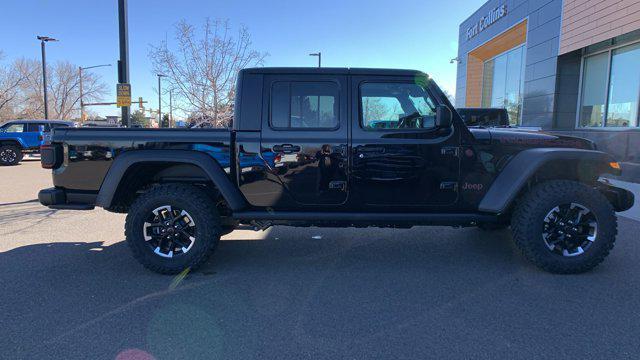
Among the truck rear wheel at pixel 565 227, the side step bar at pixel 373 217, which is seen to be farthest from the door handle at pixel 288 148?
the truck rear wheel at pixel 565 227

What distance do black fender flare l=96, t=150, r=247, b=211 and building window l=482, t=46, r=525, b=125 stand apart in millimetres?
15999

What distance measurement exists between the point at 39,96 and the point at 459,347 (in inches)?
2526

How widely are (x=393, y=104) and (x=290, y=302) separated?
210 centimetres

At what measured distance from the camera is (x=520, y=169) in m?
4.02

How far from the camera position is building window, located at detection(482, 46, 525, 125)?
1778 cm

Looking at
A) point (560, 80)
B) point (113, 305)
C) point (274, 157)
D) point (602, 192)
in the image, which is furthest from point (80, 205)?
point (560, 80)

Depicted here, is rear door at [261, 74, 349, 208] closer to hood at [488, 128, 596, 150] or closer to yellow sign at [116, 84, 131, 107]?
hood at [488, 128, 596, 150]

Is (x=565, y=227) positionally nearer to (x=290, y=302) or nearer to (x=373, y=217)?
(x=373, y=217)

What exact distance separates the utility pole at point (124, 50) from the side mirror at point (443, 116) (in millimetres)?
7810

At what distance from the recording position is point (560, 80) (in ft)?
46.4

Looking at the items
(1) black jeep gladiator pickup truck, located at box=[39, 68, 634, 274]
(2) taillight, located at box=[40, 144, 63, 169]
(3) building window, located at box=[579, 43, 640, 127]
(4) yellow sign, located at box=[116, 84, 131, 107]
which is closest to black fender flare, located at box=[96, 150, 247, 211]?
(1) black jeep gladiator pickup truck, located at box=[39, 68, 634, 274]

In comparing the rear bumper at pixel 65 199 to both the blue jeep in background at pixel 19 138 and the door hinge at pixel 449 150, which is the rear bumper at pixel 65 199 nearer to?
the door hinge at pixel 449 150

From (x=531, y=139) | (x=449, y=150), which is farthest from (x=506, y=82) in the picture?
(x=449, y=150)

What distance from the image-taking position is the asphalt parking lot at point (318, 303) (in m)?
2.84
